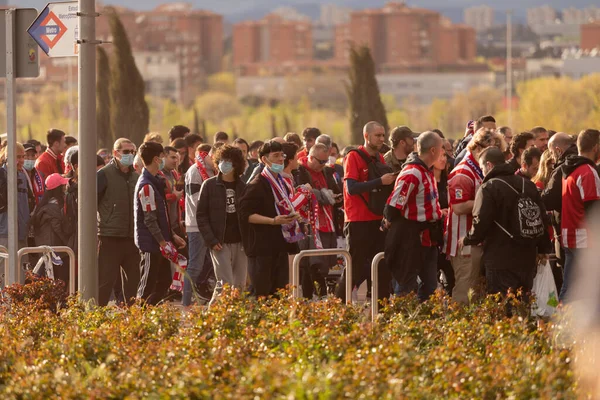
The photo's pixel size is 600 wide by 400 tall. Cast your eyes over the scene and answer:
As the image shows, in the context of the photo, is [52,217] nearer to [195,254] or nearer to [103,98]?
[195,254]

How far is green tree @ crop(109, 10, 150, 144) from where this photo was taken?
44.7 m

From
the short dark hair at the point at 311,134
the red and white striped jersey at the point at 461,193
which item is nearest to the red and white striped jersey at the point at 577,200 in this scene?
the red and white striped jersey at the point at 461,193

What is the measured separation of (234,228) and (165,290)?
113cm

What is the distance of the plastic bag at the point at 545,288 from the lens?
1134 centimetres

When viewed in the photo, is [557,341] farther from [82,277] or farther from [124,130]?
[124,130]

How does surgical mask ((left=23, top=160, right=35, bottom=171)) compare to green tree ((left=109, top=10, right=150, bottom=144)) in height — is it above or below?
below

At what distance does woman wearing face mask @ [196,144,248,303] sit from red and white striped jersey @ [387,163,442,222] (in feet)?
5.71

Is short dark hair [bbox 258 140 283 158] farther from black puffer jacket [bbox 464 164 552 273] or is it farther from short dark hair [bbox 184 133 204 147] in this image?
short dark hair [bbox 184 133 204 147]

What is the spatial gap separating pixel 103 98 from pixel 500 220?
3810 centimetres

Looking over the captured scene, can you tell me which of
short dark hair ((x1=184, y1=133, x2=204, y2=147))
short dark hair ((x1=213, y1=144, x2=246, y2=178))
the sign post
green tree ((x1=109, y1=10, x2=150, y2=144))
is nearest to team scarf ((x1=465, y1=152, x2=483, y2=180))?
short dark hair ((x1=213, y1=144, x2=246, y2=178))

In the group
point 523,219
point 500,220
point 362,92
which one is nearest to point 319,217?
point 500,220

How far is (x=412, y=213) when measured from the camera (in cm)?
1082

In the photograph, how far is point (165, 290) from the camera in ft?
41.8

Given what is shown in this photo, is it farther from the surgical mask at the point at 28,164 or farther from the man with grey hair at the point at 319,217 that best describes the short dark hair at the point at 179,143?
the man with grey hair at the point at 319,217
